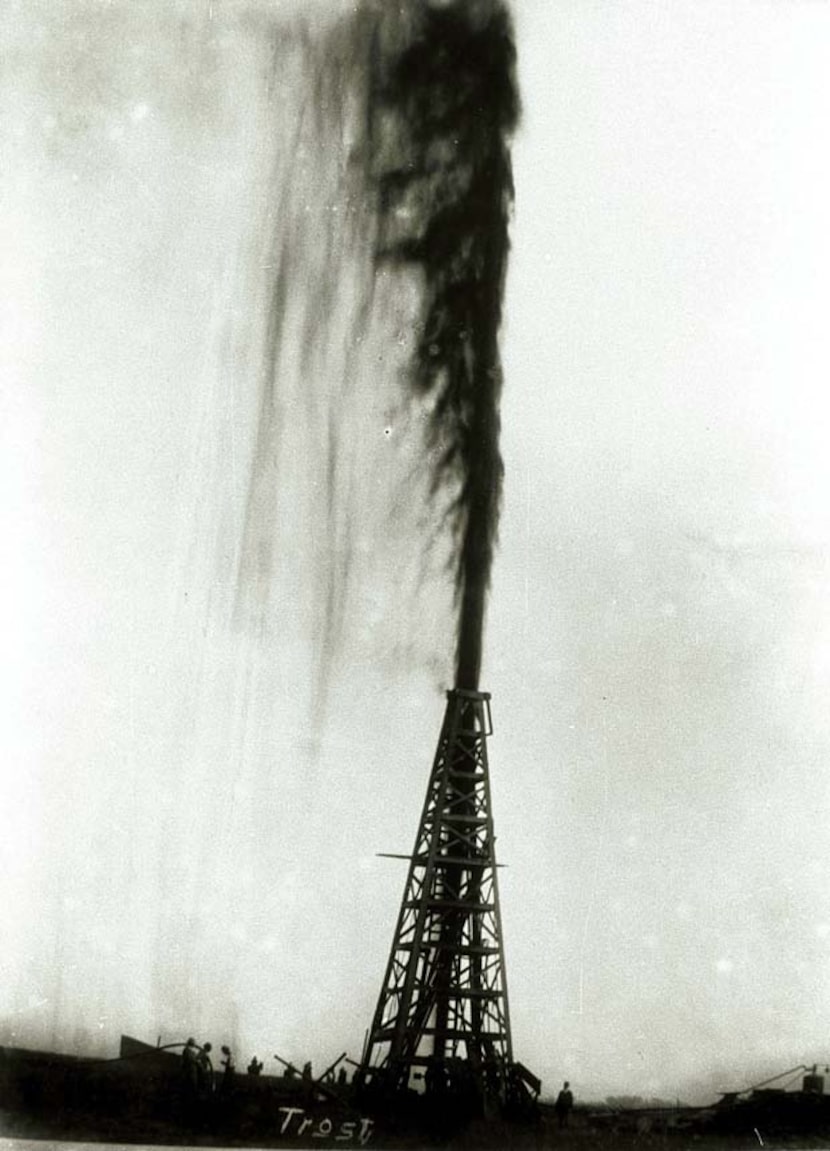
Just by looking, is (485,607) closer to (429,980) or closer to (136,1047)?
(429,980)

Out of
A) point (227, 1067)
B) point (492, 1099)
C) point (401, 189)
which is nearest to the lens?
point (227, 1067)

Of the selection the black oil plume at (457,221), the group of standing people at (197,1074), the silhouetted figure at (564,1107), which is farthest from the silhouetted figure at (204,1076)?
the black oil plume at (457,221)

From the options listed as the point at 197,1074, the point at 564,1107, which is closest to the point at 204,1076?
the point at 197,1074

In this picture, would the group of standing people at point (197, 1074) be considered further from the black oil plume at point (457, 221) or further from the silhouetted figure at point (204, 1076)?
the black oil plume at point (457, 221)

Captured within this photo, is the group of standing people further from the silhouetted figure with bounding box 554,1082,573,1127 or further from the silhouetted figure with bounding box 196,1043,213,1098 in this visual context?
the silhouetted figure with bounding box 554,1082,573,1127

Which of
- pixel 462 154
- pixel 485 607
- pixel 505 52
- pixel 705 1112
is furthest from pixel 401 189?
pixel 705 1112

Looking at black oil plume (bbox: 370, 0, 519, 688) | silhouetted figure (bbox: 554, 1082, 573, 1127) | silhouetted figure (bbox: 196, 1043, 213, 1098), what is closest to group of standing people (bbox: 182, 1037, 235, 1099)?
silhouetted figure (bbox: 196, 1043, 213, 1098)
